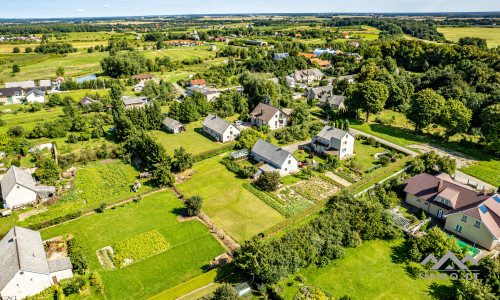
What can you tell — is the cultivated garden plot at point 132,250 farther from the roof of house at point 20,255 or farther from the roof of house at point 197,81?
the roof of house at point 197,81

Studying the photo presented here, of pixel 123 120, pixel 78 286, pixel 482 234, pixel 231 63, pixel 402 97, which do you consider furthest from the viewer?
pixel 231 63

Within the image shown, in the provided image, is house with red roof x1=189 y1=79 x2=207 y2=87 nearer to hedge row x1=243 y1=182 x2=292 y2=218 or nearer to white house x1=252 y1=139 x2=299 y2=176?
white house x1=252 y1=139 x2=299 y2=176

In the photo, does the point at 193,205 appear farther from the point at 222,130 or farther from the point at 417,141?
the point at 417,141

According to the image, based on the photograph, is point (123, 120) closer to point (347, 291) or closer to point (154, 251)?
point (154, 251)

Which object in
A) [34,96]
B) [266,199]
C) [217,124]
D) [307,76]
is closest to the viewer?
[266,199]

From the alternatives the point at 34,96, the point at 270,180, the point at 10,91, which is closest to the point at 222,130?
the point at 270,180

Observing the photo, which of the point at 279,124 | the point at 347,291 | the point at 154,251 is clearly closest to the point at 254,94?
the point at 279,124

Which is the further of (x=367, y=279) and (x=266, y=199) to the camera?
(x=266, y=199)
